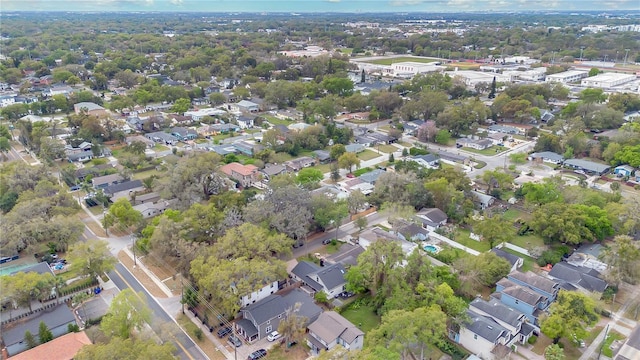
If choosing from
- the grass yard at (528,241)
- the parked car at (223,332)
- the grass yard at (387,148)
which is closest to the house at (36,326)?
the parked car at (223,332)

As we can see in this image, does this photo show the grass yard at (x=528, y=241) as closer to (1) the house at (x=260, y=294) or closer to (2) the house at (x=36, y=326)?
(1) the house at (x=260, y=294)

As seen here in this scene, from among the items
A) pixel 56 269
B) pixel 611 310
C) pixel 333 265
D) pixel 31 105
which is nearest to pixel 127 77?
pixel 31 105

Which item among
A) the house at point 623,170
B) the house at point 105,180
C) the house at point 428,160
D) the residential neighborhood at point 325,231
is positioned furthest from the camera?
the house at point 428,160

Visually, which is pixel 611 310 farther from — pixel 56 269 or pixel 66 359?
pixel 56 269

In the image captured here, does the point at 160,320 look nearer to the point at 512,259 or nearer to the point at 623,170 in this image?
the point at 512,259

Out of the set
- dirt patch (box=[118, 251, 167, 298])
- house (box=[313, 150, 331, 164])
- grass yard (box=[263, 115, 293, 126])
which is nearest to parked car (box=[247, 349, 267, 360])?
dirt patch (box=[118, 251, 167, 298])

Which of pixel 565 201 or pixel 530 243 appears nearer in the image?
pixel 530 243

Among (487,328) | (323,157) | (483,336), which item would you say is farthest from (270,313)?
(323,157)

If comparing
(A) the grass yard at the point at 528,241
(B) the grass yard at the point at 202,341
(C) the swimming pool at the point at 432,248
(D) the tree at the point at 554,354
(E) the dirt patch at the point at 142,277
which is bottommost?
(E) the dirt patch at the point at 142,277
